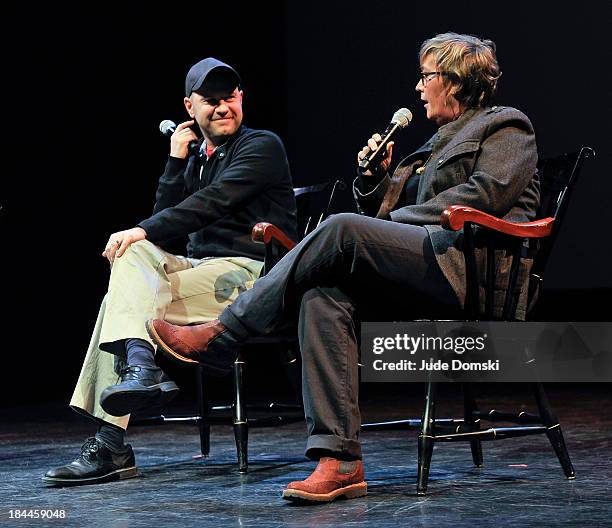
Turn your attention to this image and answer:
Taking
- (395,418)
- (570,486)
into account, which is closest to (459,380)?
(570,486)

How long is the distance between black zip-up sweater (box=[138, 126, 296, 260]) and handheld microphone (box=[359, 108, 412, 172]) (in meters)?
0.49

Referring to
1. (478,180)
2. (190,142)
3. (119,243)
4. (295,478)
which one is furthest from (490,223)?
(190,142)

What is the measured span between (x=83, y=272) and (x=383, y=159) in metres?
2.97

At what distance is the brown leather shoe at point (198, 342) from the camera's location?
2.53 m

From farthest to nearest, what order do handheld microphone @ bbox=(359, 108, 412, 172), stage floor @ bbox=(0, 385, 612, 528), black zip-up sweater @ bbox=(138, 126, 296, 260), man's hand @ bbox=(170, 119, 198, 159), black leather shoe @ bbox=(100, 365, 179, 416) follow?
man's hand @ bbox=(170, 119, 198, 159)
black zip-up sweater @ bbox=(138, 126, 296, 260)
handheld microphone @ bbox=(359, 108, 412, 172)
black leather shoe @ bbox=(100, 365, 179, 416)
stage floor @ bbox=(0, 385, 612, 528)

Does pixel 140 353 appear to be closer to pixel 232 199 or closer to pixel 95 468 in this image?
pixel 95 468

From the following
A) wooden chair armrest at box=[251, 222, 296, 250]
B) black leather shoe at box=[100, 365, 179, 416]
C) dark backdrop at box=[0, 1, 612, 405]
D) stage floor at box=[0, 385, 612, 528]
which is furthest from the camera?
dark backdrop at box=[0, 1, 612, 405]

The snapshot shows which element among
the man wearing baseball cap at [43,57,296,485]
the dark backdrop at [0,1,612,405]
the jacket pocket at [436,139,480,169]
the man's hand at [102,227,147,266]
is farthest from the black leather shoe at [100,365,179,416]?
the dark backdrop at [0,1,612,405]

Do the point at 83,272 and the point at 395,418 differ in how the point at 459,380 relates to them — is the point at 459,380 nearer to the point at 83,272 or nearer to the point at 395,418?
the point at 395,418

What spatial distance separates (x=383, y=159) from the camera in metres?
2.93

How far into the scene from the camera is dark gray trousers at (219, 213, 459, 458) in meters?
2.39

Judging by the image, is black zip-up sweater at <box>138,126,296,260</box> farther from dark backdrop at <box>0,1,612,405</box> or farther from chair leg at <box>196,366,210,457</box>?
dark backdrop at <box>0,1,612,405</box>

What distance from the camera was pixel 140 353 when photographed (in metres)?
2.72

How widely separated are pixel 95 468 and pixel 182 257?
2.50 feet
